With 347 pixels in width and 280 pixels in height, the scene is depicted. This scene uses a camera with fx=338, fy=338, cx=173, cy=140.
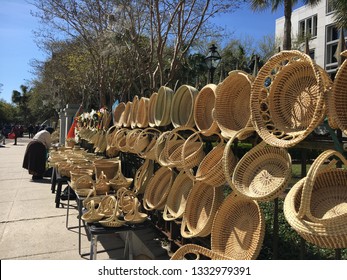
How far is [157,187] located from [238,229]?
1436 mm

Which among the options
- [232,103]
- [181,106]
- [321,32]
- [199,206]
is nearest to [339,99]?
[232,103]

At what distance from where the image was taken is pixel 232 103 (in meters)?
2.24

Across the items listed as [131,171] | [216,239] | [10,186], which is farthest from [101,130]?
[216,239]

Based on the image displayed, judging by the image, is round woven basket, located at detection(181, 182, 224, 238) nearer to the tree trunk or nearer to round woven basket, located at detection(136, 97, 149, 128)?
round woven basket, located at detection(136, 97, 149, 128)

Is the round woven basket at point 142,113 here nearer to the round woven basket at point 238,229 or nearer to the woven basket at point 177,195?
the woven basket at point 177,195

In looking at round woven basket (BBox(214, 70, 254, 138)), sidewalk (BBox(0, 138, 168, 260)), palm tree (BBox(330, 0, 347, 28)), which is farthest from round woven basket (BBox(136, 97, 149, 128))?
palm tree (BBox(330, 0, 347, 28))

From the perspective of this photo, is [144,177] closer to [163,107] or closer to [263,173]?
[163,107]

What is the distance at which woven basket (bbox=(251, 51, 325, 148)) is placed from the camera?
1.58 m

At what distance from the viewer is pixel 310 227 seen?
1213 mm

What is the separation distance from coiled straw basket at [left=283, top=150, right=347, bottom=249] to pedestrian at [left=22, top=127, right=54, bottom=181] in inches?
293

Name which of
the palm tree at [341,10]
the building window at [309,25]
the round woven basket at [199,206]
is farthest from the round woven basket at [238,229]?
the building window at [309,25]

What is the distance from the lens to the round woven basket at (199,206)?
2346mm

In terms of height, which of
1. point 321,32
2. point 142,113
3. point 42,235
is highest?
point 321,32

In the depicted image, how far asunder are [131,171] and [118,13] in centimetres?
611
